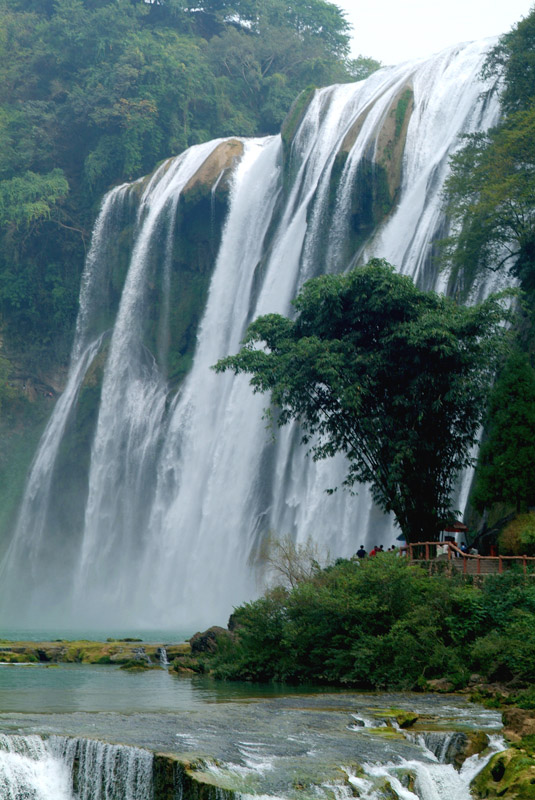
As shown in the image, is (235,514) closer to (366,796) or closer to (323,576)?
(323,576)

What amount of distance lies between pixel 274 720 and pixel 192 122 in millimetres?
55554

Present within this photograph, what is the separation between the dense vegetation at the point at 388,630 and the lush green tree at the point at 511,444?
329 cm

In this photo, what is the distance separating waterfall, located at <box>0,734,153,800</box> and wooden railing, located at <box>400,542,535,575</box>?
10.7 meters

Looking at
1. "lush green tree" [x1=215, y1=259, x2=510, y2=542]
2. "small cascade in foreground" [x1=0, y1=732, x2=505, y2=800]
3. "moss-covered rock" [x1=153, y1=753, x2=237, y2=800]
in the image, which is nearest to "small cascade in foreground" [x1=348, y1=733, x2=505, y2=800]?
"small cascade in foreground" [x1=0, y1=732, x2=505, y2=800]

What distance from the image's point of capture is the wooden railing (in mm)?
22312

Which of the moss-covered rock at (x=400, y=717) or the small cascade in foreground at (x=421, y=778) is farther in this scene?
the moss-covered rock at (x=400, y=717)

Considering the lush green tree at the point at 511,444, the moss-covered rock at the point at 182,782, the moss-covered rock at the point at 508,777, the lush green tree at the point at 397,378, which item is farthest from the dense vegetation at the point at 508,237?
the moss-covered rock at the point at 182,782

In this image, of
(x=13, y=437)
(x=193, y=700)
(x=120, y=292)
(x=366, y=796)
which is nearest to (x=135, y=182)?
(x=120, y=292)

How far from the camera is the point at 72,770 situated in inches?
531

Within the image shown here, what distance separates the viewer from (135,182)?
58469 millimetres

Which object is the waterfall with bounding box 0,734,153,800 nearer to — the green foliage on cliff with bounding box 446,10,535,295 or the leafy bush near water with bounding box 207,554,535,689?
the leafy bush near water with bounding box 207,554,535,689

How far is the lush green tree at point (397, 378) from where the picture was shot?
85.6 ft

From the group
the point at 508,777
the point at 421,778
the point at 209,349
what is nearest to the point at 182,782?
the point at 421,778

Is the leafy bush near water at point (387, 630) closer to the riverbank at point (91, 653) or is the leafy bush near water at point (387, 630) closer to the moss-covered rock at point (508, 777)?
the riverbank at point (91, 653)
